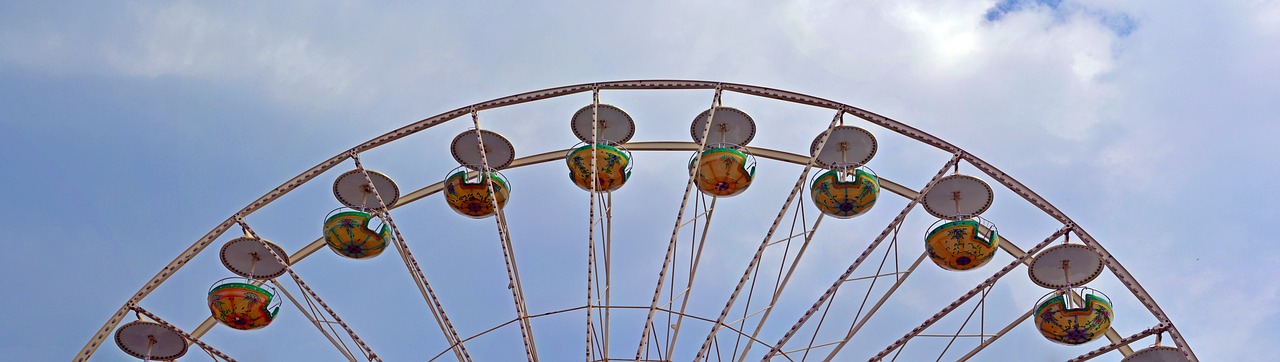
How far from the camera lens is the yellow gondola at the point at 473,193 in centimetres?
1727

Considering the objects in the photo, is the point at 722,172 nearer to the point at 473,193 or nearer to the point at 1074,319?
the point at 473,193

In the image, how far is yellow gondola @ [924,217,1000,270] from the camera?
16297mm

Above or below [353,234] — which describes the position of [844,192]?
above

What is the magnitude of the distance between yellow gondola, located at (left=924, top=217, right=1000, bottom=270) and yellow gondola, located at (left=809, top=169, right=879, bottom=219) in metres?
0.99

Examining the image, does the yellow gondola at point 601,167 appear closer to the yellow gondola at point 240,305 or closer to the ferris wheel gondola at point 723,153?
the ferris wheel gondola at point 723,153

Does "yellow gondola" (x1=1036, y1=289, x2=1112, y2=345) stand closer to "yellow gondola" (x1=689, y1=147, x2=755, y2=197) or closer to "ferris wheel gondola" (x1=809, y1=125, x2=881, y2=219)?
"ferris wheel gondola" (x1=809, y1=125, x2=881, y2=219)

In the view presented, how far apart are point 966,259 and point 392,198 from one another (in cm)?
809

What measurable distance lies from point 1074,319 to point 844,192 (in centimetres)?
349

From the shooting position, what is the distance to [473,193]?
17.3m

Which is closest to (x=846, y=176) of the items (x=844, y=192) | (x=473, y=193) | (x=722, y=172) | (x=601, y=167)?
(x=844, y=192)

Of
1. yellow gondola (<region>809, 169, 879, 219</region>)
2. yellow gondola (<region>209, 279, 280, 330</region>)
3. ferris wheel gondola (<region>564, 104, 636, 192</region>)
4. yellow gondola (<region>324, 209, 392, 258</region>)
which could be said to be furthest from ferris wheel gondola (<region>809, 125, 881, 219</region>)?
yellow gondola (<region>209, 279, 280, 330</region>)

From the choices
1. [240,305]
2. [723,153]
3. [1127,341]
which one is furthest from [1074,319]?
[240,305]

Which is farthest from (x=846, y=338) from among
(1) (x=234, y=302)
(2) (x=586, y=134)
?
(1) (x=234, y=302)

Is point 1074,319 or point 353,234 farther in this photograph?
point 353,234
